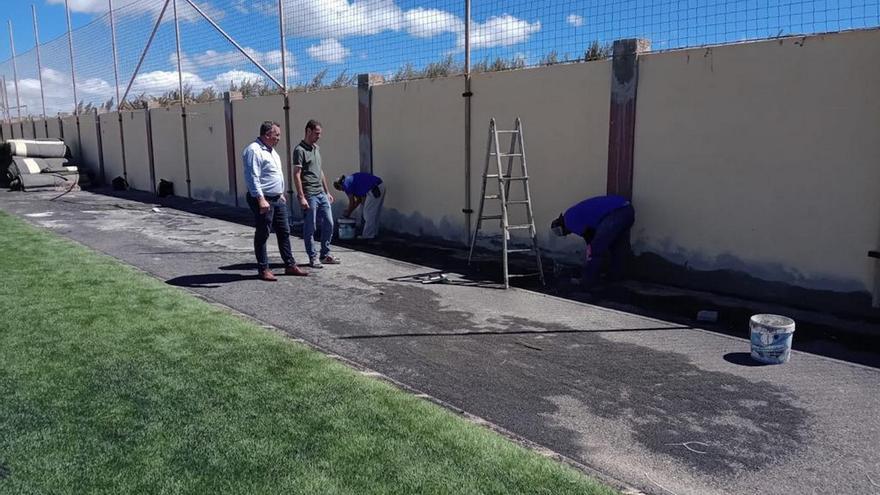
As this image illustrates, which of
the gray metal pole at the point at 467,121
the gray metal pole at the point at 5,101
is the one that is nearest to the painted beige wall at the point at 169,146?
the gray metal pole at the point at 467,121

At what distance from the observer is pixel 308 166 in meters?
8.34

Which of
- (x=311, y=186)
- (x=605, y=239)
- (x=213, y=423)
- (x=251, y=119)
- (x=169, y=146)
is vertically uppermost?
(x=251, y=119)

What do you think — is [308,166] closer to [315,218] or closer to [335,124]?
[315,218]

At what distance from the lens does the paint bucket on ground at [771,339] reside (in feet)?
16.5

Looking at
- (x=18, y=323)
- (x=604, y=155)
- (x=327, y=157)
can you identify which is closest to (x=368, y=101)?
(x=327, y=157)

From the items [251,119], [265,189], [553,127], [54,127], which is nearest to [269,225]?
[265,189]

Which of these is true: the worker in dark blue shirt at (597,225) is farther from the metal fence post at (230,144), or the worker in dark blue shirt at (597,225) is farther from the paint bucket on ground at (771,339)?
the metal fence post at (230,144)

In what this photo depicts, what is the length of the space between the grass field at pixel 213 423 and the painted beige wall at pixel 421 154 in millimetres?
5325

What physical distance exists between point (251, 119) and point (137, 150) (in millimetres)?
8064

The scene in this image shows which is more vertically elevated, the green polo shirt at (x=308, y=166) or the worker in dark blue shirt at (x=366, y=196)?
the green polo shirt at (x=308, y=166)

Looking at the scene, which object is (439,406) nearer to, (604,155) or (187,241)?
(604,155)

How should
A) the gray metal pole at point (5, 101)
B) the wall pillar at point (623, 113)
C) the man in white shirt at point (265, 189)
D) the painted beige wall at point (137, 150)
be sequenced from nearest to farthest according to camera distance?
the man in white shirt at point (265, 189) → the wall pillar at point (623, 113) → the painted beige wall at point (137, 150) → the gray metal pole at point (5, 101)

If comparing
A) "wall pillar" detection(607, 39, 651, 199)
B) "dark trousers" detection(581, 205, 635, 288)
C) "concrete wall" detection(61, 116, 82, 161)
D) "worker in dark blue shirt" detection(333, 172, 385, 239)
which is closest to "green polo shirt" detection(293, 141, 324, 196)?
"worker in dark blue shirt" detection(333, 172, 385, 239)

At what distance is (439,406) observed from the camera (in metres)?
4.21
